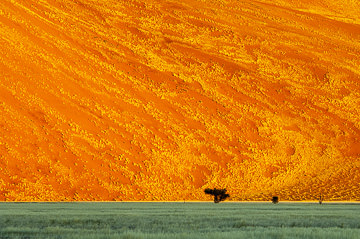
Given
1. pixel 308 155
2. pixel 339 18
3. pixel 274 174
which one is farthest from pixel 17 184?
pixel 339 18

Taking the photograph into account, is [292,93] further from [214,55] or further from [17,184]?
[17,184]

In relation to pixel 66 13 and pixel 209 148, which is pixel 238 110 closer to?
pixel 209 148

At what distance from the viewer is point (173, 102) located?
204ft

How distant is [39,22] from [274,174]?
1111 inches

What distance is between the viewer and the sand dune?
5331 centimetres

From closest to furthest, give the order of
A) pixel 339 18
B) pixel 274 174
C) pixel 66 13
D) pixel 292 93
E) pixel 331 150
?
pixel 274 174 → pixel 331 150 → pixel 292 93 → pixel 66 13 → pixel 339 18

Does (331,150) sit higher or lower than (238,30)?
lower

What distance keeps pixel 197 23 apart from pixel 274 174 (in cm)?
2425

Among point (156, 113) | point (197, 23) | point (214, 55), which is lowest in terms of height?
point (156, 113)

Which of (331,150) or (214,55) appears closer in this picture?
(331,150)

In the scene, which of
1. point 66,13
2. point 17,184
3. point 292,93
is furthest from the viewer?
point 66,13

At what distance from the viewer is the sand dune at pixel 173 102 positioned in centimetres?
5331

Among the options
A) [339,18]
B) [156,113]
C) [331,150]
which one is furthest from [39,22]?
[339,18]

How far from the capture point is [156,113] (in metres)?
60.4
